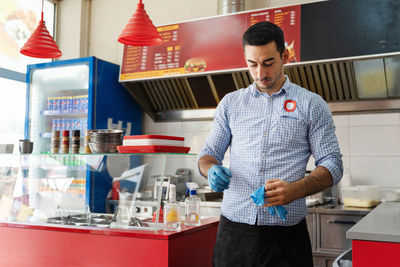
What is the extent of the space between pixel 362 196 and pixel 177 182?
191cm

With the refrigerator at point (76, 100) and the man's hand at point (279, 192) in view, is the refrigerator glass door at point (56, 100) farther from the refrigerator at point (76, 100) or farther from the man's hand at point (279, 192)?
the man's hand at point (279, 192)

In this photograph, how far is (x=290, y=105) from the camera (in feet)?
5.67

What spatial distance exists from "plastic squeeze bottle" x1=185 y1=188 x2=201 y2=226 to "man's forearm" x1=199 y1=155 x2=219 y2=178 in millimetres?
381

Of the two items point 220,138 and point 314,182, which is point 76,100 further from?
point 314,182

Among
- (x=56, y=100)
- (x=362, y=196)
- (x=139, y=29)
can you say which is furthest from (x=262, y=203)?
(x=56, y=100)

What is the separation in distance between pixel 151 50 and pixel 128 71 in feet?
1.12

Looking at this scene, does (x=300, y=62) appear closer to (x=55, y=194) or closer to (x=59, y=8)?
(x=55, y=194)

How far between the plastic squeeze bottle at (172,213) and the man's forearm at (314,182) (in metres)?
0.71

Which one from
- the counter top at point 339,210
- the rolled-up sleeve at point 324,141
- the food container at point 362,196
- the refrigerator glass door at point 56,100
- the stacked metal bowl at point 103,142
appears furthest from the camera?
the refrigerator glass door at point 56,100

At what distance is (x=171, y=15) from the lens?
4.81 metres

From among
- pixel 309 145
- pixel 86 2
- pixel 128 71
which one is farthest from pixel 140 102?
pixel 309 145

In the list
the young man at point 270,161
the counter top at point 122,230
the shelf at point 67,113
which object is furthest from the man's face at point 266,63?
the shelf at point 67,113

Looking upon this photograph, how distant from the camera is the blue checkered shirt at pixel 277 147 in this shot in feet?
5.46

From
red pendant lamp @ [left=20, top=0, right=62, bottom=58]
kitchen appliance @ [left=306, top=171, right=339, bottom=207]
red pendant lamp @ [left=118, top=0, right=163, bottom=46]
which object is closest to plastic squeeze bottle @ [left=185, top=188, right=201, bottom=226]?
red pendant lamp @ [left=118, top=0, right=163, bottom=46]
